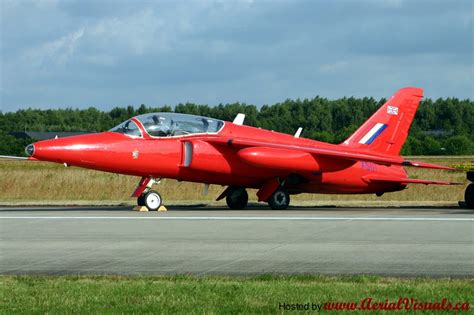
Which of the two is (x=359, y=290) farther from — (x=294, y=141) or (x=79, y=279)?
(x=294, y=141)

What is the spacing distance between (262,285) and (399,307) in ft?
5.66

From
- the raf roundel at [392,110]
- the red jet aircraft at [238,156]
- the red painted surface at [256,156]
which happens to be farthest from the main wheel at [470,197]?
the raf roundel at [392,110]

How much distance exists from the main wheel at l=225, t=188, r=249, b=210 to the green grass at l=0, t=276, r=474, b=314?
14297 mm

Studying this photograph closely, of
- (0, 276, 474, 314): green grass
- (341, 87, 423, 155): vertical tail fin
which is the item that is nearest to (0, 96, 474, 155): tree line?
(341, 87, 423, 155): vertical tail fin

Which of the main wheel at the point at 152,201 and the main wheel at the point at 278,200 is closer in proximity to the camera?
the main wheel at the point at 152,201

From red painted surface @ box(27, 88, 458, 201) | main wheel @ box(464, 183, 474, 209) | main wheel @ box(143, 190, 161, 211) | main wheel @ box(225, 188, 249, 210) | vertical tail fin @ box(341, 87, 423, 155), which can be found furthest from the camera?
vertical tail fin @ box(341, 87, 423, 155)

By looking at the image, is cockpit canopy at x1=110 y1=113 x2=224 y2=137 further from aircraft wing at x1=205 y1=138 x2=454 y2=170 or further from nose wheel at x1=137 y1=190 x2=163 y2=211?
nose wheel at x1=137 y1=190 x2=163 y2=211

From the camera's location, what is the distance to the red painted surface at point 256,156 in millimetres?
21884

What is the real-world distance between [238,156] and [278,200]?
168 cm

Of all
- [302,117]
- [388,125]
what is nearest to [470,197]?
[388,125]

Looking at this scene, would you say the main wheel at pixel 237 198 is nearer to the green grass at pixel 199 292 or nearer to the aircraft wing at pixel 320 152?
the aircraft wing at pixel 320 152

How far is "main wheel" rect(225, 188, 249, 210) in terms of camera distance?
24828 mm

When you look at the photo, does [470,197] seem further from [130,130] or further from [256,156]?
[130,130]

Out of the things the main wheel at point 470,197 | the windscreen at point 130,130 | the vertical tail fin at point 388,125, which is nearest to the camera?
the windscreen at point 130,130
